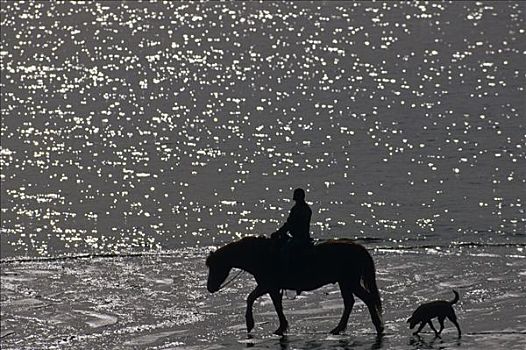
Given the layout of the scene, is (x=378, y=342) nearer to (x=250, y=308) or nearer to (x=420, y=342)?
(x=420, y=342)

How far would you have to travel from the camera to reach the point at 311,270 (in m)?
28.2

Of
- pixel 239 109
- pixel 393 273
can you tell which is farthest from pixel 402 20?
pixel 393 273

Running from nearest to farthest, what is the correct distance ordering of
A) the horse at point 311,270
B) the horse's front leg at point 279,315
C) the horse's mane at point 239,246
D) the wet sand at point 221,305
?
the wet sand at point 221,305 → the horse at point 311,270 → the horse's front leg at point 279,315 → the horse's mane at point 239,246

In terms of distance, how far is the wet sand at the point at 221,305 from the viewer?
1090 inches

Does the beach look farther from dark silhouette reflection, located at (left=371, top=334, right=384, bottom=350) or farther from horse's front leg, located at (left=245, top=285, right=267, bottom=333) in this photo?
horse's front leg, located at (left=245, top=285, right=267, bottom=333)

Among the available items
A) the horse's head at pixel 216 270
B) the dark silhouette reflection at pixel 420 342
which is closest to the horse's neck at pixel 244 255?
the horse's head at pixel 216 270

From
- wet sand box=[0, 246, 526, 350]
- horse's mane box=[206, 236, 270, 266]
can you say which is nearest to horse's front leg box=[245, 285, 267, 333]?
wet sand box=[0, 246, 526, 350]

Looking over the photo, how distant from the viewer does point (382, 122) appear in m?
82.8

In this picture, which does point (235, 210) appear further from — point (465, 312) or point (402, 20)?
point (402, 20)

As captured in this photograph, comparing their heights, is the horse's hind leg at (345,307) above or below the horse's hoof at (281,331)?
above

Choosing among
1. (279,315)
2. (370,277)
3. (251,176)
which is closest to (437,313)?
(370,277)

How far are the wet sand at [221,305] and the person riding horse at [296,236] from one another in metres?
1.54

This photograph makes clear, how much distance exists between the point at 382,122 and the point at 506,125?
7.73 m

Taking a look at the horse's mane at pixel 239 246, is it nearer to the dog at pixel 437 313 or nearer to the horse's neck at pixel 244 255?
the horse's neck at pixel 244 255
